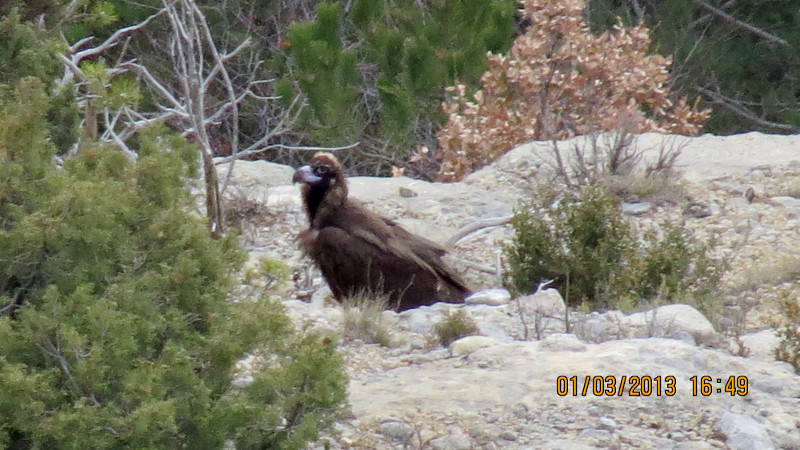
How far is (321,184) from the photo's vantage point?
356 inches

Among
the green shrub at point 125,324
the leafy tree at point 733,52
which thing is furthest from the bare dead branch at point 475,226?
the leafy tree at point 733,52

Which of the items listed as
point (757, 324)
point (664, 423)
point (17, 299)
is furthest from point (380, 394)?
point (757, 324)

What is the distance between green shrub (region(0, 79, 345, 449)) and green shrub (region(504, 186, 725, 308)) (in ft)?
12.1

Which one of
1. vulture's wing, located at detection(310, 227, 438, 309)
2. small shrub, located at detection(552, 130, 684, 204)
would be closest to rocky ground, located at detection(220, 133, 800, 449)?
vulture's wing, located at detection(310, 227, 438, 309)

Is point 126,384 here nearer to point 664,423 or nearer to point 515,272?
point 664,423

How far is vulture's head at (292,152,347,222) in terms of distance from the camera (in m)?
8.94

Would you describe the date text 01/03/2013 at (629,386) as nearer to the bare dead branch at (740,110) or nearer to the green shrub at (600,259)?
the green shrub at (600,259)

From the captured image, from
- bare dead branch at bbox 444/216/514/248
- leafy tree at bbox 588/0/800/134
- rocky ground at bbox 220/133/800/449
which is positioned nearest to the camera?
rocky ground at bbox 220/133/800/449

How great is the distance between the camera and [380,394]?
5.43 meters

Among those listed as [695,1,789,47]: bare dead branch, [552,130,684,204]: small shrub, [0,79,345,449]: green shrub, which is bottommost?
[552,130,684,204]: small shrub

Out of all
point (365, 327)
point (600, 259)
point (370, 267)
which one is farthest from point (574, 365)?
point (370, 267)

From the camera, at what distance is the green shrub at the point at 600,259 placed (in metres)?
7.95

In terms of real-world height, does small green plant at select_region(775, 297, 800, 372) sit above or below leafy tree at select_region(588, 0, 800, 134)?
below

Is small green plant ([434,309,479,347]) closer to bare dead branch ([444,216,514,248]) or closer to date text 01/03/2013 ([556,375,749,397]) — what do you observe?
date text 01/03/2013 ([556,375,749,397])
